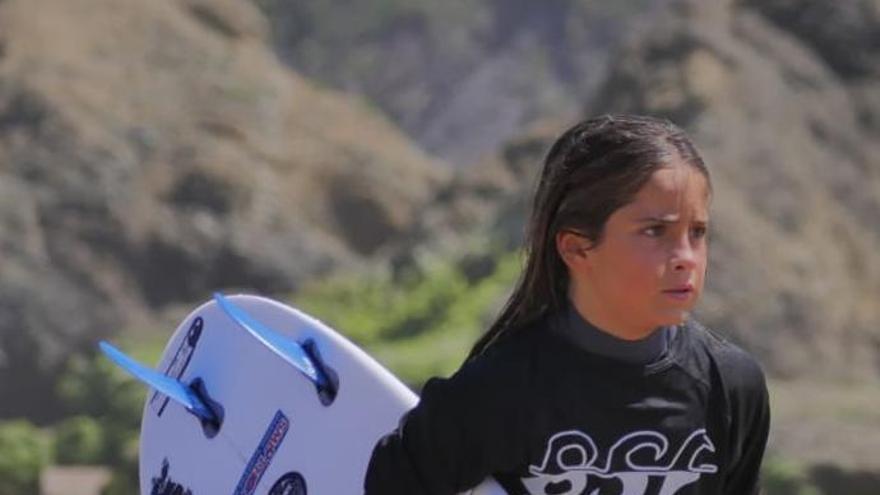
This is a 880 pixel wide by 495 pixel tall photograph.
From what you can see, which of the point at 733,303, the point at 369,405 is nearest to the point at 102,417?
the point at 733,303

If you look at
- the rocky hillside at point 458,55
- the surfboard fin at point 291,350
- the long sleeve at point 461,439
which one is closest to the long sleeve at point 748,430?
the long sleeve at point 461,439

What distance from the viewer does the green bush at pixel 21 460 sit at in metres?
10.1

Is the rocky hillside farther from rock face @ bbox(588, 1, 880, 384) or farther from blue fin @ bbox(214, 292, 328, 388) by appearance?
blue fin @ bbox(214, 292, 328, 388)

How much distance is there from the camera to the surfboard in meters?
2.58

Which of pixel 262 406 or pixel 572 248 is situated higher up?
pixel 572 248

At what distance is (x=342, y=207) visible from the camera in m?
14.0

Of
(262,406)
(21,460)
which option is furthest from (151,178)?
(262,406)

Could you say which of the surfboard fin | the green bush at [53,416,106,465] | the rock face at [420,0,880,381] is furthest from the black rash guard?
the green bush at [53,416,106,465]

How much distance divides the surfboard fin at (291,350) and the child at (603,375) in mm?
256

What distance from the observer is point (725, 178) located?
10539 mm

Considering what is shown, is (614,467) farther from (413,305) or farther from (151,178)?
(151,178)

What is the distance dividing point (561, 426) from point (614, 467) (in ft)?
0.23

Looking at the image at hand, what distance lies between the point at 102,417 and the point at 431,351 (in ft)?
5.06

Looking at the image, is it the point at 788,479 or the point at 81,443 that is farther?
the point at 81,443
